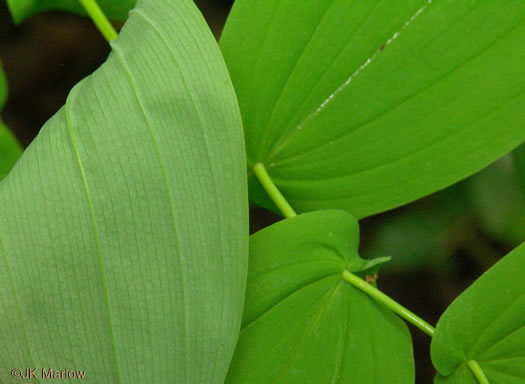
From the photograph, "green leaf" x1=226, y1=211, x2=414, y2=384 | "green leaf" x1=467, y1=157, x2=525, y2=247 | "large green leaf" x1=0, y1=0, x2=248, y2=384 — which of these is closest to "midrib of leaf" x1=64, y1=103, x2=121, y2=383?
"large green leaf" x1=0, y1=0, x2=248, y2=384

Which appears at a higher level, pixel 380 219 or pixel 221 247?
pixel 221 247

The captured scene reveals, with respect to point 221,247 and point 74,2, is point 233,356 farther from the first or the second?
point 74,2

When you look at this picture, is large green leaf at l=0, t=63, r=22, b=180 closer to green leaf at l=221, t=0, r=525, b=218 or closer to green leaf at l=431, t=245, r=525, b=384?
green leaf at l=221, t=0, r=525, b=218

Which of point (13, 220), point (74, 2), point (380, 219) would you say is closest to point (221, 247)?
point (13, 220)

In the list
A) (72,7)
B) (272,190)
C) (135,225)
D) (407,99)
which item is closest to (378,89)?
(407,99)

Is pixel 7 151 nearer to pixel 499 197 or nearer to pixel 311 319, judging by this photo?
pixel 311 319

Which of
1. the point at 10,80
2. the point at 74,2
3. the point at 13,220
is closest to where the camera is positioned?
the point at 13,220

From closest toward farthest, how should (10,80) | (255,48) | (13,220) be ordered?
(13,220) < (255,48) < (10,80)
